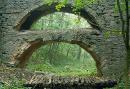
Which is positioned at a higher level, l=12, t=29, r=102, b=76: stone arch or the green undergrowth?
l=12, t=29, r=102, b=76: stone arch

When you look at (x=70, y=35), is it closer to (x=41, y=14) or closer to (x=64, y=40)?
(x=64, y=40)

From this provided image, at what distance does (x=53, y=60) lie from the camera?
21.5 metres

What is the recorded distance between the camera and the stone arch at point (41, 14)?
12.0 metres

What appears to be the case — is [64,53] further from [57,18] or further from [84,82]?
[84,82]

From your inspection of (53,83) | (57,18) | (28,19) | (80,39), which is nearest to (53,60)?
(57,18)

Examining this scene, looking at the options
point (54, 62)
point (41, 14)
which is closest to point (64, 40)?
point (41, 14)

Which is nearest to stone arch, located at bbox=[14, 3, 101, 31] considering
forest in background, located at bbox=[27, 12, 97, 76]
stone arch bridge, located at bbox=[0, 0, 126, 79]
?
stone arch bridge, located at bbox=[0, 0, 126, 79]

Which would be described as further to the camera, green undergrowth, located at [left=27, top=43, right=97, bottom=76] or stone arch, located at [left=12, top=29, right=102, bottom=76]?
green undergrowth, located at [left=27, top=43, right=97, bottom=76]

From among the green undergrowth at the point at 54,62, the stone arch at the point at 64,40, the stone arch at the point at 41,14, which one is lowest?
the green undergrowth at the point at 54,62

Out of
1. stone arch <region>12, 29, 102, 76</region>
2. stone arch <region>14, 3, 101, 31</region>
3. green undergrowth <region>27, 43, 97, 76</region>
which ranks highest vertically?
stone arch <region>14, 3, 101, 31</region>

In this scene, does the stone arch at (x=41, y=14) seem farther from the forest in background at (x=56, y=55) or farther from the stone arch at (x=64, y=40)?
the forest in background at (x=56, y=55)

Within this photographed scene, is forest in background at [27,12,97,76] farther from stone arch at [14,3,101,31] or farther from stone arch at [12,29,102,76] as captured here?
stone arch at [12,29,102,76]

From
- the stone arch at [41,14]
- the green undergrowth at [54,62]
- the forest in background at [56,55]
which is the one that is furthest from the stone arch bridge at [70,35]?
the forest in background at [56,55]

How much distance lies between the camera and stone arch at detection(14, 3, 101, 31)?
12.0 m
